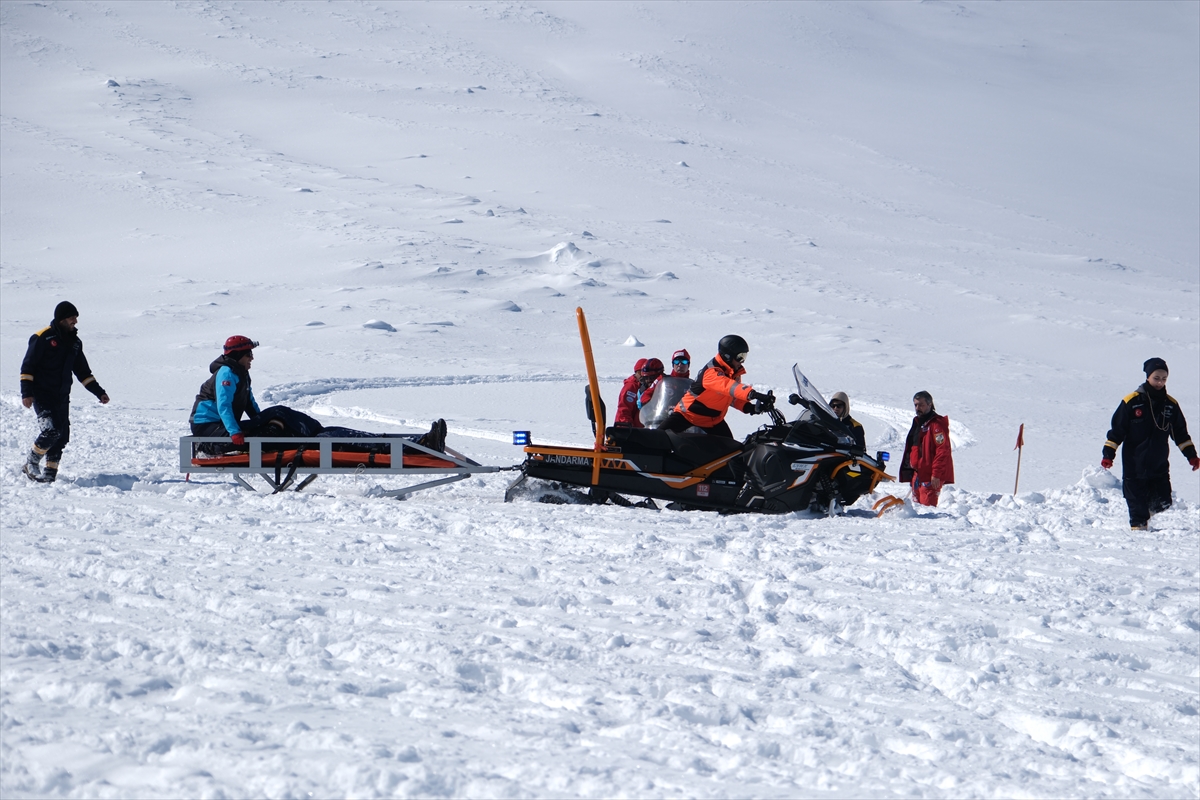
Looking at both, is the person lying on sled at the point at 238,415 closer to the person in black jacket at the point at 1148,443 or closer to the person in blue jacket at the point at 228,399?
the person in blue jacket at the point at 228,399

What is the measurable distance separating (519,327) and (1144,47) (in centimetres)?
9418

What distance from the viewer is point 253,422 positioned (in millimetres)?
7543

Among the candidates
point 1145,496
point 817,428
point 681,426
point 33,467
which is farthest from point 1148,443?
point 33,467

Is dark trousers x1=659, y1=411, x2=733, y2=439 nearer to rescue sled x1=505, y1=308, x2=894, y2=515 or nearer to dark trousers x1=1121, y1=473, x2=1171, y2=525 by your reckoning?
rescue sled x1=505, y1=308, x2=894, y2=515

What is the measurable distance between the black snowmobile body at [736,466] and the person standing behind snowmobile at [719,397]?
13 cm

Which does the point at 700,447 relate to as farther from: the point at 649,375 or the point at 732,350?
the point at 649,375

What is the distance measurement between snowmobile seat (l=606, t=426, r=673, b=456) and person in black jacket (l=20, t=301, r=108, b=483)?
3.39m

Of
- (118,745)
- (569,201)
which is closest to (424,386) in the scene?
(118,745)

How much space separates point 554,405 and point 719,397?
9292mm

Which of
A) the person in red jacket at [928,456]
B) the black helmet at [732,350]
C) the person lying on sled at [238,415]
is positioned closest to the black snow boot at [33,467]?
the person lying on sled at [238,415]

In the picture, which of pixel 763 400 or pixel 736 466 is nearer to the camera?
pixel 763 400

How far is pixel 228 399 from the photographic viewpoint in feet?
24.0

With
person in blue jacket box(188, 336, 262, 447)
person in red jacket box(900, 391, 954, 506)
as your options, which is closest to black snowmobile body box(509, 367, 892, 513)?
person in red jacket box(900, 391, 954, 506)

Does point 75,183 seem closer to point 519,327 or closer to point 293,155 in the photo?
point 293,155
